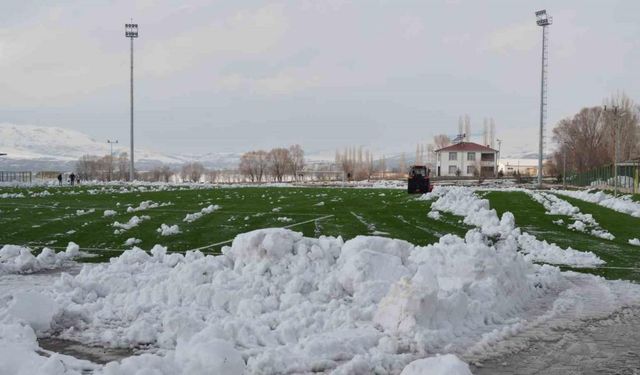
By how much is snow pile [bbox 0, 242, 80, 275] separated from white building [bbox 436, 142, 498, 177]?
352ft

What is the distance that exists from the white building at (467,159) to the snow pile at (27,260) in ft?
352

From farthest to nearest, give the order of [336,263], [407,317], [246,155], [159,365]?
[246,155]
[336,263]
[407,317]
[159,365]

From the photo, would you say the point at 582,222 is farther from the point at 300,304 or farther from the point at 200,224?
the point at 300,304

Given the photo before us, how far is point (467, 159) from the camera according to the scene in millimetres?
117938

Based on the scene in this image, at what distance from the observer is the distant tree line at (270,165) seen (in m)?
138

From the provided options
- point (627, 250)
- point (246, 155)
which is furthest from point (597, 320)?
point (246, 155)

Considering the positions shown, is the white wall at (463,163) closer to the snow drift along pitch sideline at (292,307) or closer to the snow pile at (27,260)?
the snow pile at (27,260)

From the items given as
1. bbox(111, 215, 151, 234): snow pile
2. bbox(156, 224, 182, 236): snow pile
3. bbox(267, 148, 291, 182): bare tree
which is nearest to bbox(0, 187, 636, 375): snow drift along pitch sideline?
bbox(156, 224, 182, 236): snow pile

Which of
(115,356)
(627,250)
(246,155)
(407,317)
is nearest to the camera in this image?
(115,356)

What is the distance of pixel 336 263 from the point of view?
10.2 m

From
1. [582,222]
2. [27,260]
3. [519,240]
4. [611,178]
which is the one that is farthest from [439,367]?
[611,178]

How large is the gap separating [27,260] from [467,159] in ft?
363

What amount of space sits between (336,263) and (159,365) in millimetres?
4729

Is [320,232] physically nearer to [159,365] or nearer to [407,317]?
[407,317]
